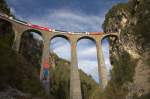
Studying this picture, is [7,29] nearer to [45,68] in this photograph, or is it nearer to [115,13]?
[45,68]

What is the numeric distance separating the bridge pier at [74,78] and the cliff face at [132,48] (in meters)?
9.94

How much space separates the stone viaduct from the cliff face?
440cm

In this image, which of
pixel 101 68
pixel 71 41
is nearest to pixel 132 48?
pixel 101 68

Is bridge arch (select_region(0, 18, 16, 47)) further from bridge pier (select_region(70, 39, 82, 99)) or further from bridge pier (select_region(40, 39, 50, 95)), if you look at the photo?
bridge pier (select_region(70, 39, 82, 99))

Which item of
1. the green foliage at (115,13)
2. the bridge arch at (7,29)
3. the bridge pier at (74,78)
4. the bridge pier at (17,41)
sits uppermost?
the green foliage at (115,13)

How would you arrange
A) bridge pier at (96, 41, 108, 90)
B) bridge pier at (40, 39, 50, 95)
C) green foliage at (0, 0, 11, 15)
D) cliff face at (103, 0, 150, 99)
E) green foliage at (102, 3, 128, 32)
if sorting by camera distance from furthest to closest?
green foliage at (102, 3, 128, 32)
green foliage at (0, 0, 11, 15)
bridge pier at (96, 41, 108, 90)
bridge pier at (40, 39, 50, 95)
cliff face at (103, 0, 150, 99)

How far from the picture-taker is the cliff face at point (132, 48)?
17.0 meters

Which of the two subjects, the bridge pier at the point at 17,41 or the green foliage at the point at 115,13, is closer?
the bridge pier at the point at 17,41

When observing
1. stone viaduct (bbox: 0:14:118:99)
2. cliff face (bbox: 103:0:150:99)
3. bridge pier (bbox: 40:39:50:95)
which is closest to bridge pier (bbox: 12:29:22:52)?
stone viaduct (bbox: 0:14:118:99)

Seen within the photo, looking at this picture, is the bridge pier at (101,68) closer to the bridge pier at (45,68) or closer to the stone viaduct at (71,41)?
the stone viaduct at (71,41)

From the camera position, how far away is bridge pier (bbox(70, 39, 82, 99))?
5522cm

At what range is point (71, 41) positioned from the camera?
60.5 m

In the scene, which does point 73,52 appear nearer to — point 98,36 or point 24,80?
point 98,36

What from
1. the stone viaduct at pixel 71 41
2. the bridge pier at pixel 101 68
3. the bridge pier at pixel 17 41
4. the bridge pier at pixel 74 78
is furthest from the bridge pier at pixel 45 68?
the bridge pier at pixel 101 68
